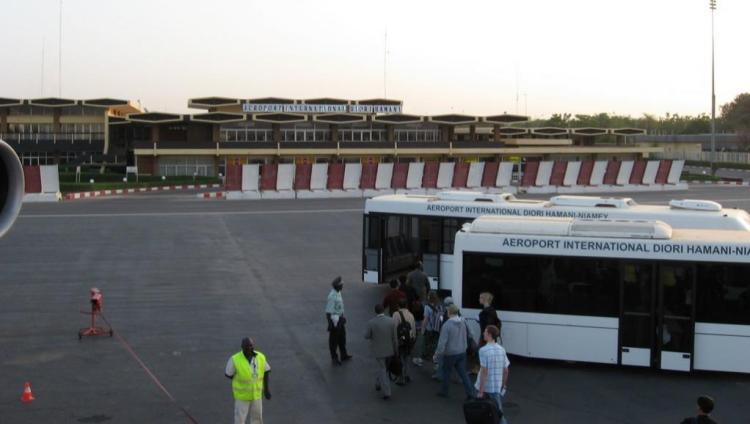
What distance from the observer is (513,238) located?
45.1 feet

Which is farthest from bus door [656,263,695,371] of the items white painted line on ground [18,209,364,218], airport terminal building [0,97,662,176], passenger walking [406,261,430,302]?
airport terminal building [0,97,662,176]

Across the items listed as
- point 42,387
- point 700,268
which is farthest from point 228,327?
point 700,268

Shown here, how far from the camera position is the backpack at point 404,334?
12.5 metres

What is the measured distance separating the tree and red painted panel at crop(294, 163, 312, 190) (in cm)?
9764

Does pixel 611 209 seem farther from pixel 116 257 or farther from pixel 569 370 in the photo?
pixel 116 257

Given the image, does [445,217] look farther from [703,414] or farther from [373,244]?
[703,414]

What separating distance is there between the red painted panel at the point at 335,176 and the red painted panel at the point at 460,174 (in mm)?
7302

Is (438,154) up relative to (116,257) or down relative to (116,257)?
up

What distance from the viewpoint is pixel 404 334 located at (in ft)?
41.2

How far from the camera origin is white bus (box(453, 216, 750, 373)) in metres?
12.8

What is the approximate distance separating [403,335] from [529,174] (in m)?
43.4

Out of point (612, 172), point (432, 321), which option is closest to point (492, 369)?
point (432, 321)

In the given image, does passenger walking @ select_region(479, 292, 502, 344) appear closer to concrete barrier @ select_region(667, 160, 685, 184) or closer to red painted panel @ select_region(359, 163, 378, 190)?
red painted panel @ select_region(359, 163, 378, 190)

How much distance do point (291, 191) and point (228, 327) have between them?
33347 millimetres
